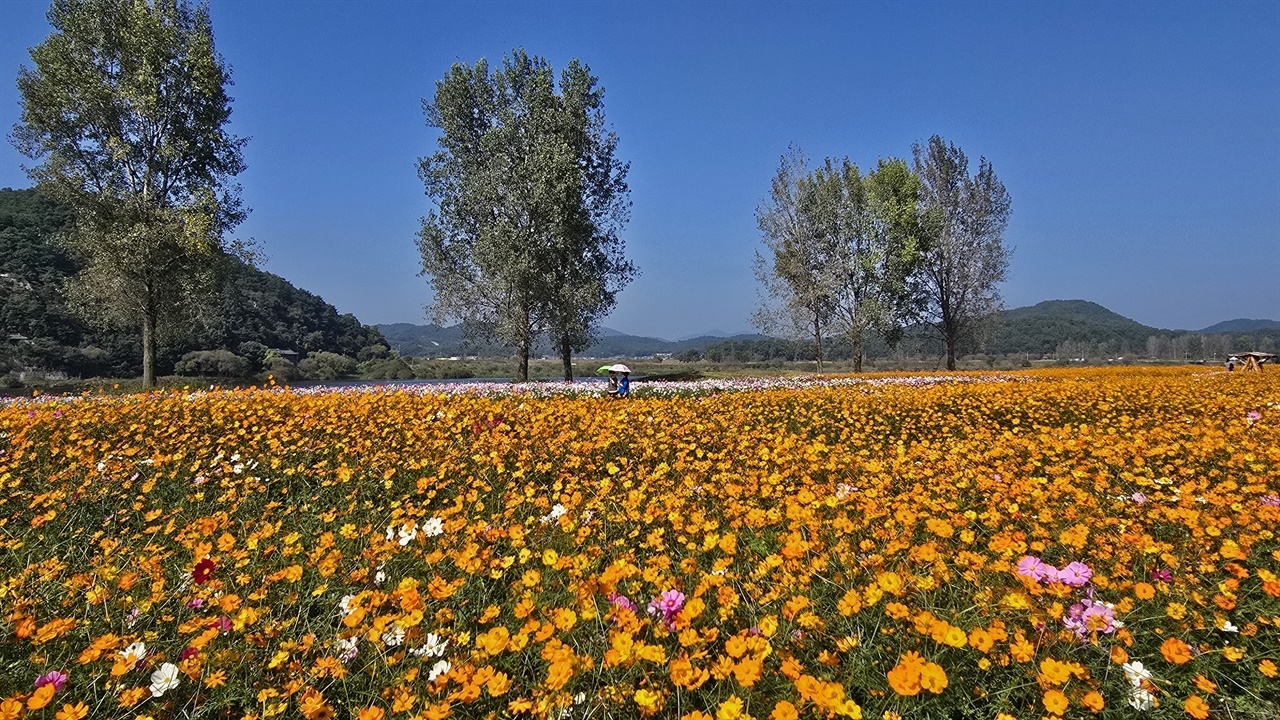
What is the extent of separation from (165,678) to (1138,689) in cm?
338

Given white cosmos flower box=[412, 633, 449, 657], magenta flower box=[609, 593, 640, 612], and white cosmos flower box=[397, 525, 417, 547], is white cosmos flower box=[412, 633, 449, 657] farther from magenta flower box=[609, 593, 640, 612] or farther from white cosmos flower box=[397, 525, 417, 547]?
white cosmos flower box=[397, 525, 417, 547]

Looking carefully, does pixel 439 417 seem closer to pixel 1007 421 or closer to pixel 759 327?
pixel 1007 421

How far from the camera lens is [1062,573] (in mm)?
2410

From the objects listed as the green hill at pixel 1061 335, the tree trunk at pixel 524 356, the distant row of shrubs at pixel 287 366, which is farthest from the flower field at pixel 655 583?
the green hill at pixel 1061 335

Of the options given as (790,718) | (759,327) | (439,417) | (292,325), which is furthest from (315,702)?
(292,325)

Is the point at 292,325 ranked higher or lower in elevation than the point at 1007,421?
higher

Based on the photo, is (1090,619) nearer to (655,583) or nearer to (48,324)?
(655,583)

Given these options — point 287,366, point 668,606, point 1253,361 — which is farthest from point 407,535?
point 287,366

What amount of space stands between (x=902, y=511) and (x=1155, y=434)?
4.33m

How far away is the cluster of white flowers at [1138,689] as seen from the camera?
6.16 ft

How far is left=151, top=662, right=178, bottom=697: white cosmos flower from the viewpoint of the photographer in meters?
2.01

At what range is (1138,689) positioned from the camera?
1.91m

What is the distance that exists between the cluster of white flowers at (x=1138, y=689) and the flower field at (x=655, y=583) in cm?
1

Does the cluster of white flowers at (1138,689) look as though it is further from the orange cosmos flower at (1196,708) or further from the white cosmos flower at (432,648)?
the white cosmos flower at (432,648)
